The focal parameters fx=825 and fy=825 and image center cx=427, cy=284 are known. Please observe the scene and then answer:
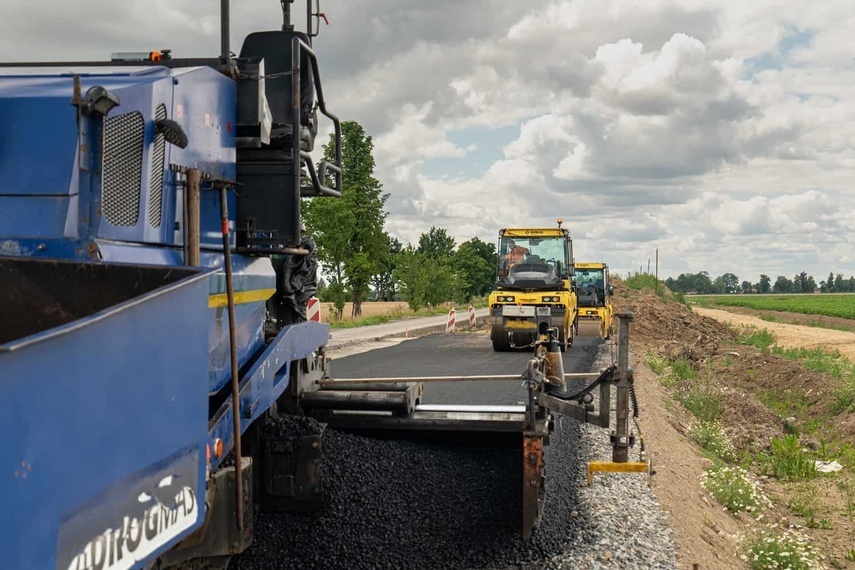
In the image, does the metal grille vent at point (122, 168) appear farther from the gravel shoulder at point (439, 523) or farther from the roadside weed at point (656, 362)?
the roadside weed at point (656, 362)

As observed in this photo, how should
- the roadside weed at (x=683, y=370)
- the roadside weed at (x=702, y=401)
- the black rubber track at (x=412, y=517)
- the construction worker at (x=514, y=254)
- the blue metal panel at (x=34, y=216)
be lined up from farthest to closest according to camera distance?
the construction worker at (x=514, y=254) < the roadside weed at (x=683, y=370) < the roadside weed at (x=702, y=401) < the black rubber track at (x=412, y=517) < the blue metal panel at (x=34, y=216)

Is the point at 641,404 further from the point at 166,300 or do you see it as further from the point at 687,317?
the point at 687,317

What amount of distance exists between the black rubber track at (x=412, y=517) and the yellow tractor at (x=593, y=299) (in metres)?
19.3

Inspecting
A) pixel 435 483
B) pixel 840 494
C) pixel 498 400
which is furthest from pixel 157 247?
pixel 840 494

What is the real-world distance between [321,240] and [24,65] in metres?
33.9

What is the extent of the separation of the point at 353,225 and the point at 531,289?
19.9 m

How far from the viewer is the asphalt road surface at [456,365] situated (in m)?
13.0

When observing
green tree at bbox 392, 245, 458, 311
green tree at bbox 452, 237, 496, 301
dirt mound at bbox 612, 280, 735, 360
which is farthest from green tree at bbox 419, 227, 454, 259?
dirt mound at bbox 612, 280, 735, 360

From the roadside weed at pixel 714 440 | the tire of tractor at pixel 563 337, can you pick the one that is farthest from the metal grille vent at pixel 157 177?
the tire of tractor at pixel 563 337

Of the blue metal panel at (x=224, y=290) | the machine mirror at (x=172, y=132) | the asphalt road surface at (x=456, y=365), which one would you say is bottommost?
the asphalt road surface at (x=456, y=365)

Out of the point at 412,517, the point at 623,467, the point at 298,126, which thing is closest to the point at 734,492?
the point at 623,467

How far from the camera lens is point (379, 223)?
4212 cm

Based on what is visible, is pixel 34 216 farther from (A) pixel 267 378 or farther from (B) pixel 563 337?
(B) pixel 563 337

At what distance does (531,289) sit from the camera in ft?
67.3
